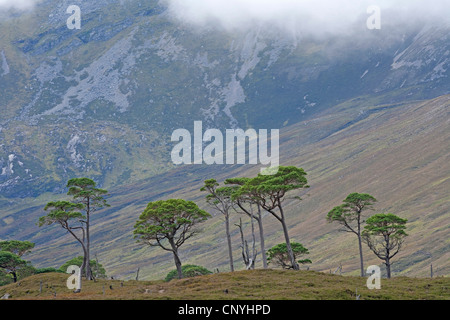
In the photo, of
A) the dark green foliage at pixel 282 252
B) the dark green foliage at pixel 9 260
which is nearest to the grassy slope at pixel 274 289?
the dark green foliage at pixel 282 252

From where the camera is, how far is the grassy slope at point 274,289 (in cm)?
4406

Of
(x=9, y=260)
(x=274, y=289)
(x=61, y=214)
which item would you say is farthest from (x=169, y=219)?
(x=9, y=260)

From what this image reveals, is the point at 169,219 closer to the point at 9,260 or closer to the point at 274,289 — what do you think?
the point at 274,289

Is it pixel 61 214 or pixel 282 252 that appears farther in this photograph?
pixel 282 252

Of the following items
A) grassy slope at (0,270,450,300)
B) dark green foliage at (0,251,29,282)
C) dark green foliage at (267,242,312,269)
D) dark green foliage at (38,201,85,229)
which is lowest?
grassy slope at (0,270,450,300)

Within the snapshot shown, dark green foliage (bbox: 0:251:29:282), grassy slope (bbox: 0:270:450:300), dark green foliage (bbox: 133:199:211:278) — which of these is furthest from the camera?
dark green foliage (bbox: 0:251:29:282)

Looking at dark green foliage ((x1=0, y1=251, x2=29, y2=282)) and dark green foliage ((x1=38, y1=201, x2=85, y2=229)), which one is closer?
dark green foliage ((x1=38, y1=201, x2=85, y2=229))

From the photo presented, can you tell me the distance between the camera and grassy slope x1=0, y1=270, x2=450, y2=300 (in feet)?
145

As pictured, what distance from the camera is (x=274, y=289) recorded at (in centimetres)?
4728

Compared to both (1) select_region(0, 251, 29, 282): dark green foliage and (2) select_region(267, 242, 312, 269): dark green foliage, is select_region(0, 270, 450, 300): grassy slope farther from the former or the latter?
(1) select_region(0, 251, 29, 282): dark green foliage

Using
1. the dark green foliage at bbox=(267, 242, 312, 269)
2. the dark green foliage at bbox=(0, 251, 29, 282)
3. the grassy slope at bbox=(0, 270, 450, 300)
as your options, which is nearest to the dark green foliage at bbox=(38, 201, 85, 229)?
the grassy slope at bbox=(0, 270, 450, 300)
